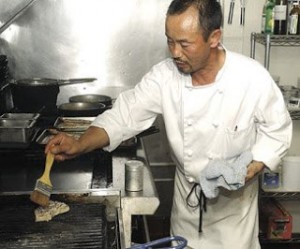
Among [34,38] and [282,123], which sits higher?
[34,38]

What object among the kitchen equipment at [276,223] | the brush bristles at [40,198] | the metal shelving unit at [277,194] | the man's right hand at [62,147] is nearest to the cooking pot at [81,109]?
the man's right hand at [62,147]

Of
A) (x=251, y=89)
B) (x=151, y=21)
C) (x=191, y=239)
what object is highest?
(x=151, y=21)

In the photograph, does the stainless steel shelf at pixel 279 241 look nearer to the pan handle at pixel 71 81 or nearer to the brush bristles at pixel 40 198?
the pan handle at pixel 71 81

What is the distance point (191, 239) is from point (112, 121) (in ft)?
1.99

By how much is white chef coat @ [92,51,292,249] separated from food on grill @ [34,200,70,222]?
14.2 inches

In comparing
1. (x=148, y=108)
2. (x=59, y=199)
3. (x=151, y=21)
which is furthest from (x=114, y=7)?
(x=59, y=199)

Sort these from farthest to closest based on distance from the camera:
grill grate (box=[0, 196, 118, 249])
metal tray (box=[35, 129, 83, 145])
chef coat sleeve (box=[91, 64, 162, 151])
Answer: metal tray (box=[35, 129, 83, 145]) < chef coat sleeve (box=[91, 64, 162, 151]) < grill grate (box=[0, 196, 118, 249])

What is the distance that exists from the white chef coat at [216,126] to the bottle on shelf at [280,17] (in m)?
0.92

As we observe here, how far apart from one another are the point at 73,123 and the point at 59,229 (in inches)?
32.5

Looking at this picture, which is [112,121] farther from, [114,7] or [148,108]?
[114,7]

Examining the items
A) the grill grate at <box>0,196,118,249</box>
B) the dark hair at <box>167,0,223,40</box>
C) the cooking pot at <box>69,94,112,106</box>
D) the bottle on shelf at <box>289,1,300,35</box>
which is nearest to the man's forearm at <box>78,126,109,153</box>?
the grill grate at <box>0,196,118,249</box>

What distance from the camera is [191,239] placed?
6.09 ft

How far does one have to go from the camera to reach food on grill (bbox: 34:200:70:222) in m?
1.39

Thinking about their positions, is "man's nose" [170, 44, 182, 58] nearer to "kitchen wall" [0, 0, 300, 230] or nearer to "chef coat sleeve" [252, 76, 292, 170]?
"chef coat sleeve" [252, 76, 292, 170]
